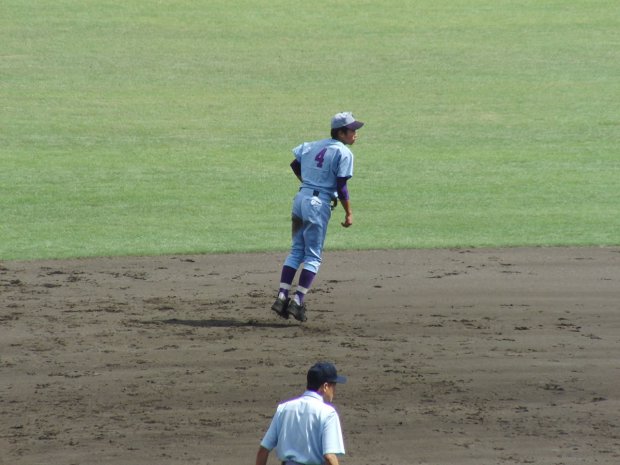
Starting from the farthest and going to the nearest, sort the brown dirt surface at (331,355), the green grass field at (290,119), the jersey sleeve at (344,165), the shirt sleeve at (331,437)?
the green grass field at (290,119) → the jersey sleeve at (344,165) → the brown dirt surface at (331,355) → the shirt sleeve at (331,437)

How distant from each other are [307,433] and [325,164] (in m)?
5.65

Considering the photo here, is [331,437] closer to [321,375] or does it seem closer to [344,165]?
[321,375]

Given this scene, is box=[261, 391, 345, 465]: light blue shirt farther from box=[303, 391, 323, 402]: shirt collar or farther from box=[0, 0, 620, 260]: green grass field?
box=[0, 0, 620, 260]: green grass field

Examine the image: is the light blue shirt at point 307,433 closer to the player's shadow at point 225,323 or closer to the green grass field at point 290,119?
the player's shadow at point 225,323

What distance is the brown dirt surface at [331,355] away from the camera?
351 inches

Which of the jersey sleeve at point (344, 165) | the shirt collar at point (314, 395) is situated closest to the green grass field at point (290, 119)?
the jersey sleeve at point (344, 165)

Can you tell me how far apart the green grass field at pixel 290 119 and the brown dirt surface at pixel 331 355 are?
5.56 ft

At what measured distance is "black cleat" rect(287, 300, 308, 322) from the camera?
1213cm

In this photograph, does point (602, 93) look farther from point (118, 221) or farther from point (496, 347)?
point (496, 347)

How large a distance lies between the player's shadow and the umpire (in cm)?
534

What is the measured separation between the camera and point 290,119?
85.6 feet

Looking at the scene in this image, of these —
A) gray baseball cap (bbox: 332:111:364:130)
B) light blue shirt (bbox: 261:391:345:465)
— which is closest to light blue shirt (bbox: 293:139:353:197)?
gray baseball cap (bbox: 332:111:364:130)

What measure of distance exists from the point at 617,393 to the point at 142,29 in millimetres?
26079

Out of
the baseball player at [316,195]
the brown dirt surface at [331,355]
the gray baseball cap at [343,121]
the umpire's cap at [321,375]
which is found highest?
the gray baseball cap at [343,121]
